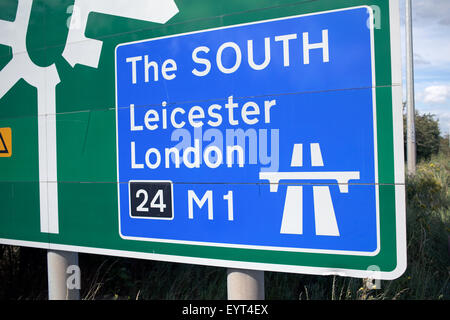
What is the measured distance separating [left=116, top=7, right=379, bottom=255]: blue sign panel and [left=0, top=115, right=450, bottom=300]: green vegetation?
203 centimetres

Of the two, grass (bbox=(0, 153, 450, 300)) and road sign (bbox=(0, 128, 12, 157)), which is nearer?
road sign (bbox=(0, 128, 12, 157))

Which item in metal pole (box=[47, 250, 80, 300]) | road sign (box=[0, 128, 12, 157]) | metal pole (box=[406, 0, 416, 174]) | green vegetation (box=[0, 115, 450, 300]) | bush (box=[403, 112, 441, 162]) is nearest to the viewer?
metal pole (box=[47, 250, 80, 300])

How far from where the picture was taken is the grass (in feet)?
15.1

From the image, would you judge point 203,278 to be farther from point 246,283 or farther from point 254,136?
point 254,136

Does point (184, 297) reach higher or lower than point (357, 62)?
Answer: lower

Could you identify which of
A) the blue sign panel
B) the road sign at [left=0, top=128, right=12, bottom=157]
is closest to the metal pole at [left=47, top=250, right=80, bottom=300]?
the blue sign panel

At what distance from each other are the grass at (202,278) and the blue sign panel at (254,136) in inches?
79.2

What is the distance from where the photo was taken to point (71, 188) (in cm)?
354

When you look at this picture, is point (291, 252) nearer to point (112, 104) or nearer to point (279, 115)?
point (279, 115)

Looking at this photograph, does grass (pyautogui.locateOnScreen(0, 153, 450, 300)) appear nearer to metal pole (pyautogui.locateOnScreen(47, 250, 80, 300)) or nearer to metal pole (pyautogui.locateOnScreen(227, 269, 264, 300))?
metal pole (pyautogui.locateOnScreen(47, 250, 80, 300))

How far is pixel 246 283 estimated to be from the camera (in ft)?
9.36

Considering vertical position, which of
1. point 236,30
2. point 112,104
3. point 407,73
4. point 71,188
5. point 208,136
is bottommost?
point 71,188

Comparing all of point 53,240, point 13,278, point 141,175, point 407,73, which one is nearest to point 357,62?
point 141,175

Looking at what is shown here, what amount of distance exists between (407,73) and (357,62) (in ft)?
36.4
